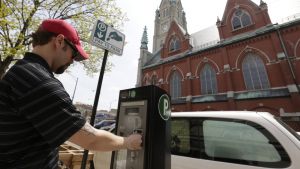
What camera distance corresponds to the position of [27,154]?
108 centimetres

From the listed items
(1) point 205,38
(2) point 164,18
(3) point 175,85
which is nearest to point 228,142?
(3) point 175,85

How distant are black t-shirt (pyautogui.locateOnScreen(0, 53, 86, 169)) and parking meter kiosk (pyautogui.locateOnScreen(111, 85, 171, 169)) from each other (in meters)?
0.66

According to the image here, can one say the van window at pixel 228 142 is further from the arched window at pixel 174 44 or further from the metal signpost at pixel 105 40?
the arched window at pixel 174 44

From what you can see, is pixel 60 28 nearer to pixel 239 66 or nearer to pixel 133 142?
pixel 133 142

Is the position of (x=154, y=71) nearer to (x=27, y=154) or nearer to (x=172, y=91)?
(x=172, y=91)

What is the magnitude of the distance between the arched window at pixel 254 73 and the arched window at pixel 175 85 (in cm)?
714

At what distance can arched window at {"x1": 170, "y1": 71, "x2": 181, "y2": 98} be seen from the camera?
20391mm

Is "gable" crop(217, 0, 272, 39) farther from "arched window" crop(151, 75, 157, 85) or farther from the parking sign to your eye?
the parking sign

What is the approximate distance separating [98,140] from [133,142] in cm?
32

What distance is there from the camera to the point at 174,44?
23469 millimetres

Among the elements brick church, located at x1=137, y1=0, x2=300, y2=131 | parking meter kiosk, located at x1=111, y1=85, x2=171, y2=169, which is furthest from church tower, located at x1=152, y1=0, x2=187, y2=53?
parking meter kiosk, located at x1=111, y1=85, x2=171, y2=169

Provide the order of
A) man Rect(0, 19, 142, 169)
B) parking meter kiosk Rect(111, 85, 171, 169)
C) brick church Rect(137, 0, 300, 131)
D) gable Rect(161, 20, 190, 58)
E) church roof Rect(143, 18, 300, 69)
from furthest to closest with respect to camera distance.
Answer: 1. gable Rect(161, 20, 190, 58)
2. church roof Rect(143, 18, 300, 69)
3. brick church Rect(137, 0, 300, 131)
4. parking meter kiosk Rect(111, 85, 171, 169)
5. man Rect(0, 19, 142, 169)

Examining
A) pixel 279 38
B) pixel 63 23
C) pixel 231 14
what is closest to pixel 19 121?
pixel 63 23

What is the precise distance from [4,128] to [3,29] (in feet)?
26.5
